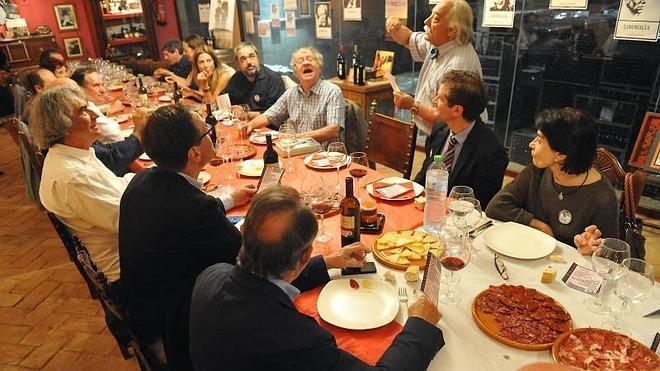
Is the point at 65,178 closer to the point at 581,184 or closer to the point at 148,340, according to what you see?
the point at 148,340

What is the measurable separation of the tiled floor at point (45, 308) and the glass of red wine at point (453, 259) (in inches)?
71.4

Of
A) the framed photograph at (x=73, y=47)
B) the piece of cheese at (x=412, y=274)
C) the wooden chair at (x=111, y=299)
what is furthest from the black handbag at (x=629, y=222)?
the framed photograph at (x=73, y=47)

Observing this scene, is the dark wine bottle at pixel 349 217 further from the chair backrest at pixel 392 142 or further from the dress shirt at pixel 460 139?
→ the chair backrest at pixel 392 142

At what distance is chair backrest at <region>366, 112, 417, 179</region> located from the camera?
286cm

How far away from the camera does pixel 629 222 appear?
79.0 inches

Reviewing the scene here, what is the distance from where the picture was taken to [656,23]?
3.17 m

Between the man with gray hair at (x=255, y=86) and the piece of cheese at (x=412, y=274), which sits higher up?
the man with gray hair at (x=255, y=86)

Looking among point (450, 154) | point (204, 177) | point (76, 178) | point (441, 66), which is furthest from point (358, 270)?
point (441, 66)

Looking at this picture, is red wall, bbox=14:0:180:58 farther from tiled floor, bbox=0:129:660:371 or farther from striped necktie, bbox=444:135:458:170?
striped necktie, bbox=444:135:458:170

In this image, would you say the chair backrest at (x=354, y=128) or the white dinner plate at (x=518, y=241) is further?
the chair backrest at (x=354, y=128)

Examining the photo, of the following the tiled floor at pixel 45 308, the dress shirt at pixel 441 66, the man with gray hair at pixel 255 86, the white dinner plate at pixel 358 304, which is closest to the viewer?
the white dinner plate at pixel 358 304

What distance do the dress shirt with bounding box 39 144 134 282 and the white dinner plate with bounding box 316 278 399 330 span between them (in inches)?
46.4

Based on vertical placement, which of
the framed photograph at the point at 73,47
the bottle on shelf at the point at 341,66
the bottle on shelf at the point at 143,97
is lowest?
the bottle on shelf at the point at 143,97

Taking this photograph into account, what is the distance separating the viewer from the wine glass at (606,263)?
1375 millimetres
